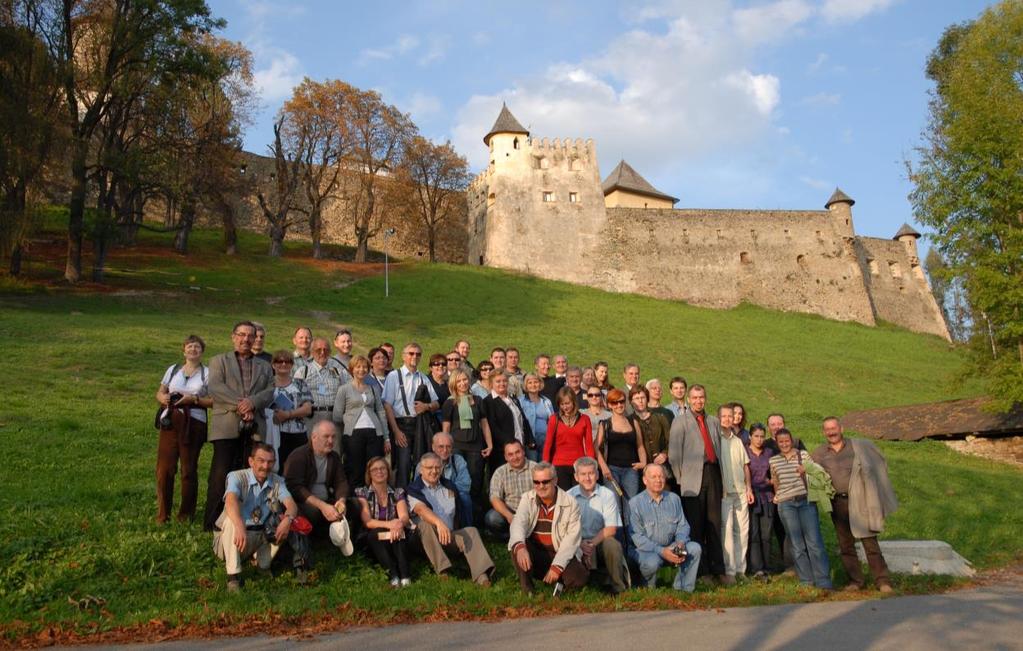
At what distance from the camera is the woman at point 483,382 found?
886 cm

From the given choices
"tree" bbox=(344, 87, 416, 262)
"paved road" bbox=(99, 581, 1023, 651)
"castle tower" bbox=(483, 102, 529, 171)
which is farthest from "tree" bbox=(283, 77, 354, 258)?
"paved road" bbox=(99, 581, 1023, 651)

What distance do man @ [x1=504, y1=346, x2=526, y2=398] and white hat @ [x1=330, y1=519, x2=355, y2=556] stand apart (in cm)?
306

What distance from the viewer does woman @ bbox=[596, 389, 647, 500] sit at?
8.04 meters

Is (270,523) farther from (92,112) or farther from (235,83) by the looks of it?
(235,83)

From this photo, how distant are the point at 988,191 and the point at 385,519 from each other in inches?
624

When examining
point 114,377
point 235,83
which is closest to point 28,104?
point 114,377

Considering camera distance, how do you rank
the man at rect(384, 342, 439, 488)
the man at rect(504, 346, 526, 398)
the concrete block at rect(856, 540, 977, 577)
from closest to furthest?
the man at rect(384, 342, 439, 488), the concrete block at rect(856, 540, 977, 577), the man at rect(504, 346, 526, 398)

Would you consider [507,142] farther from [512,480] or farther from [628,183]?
[512,480]

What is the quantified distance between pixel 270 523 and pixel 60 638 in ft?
5.54

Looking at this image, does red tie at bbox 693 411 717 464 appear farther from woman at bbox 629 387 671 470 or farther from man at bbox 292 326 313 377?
man at bbox 292 326 313 377

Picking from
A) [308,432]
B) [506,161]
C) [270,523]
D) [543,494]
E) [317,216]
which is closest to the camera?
[270,523]

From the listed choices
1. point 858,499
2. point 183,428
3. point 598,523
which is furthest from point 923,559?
point 183,428

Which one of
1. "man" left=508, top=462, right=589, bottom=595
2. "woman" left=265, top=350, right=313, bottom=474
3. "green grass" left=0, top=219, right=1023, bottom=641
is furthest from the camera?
"woman" left=265, top=350, right=313, bottom=474

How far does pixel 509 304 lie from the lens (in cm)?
3275
